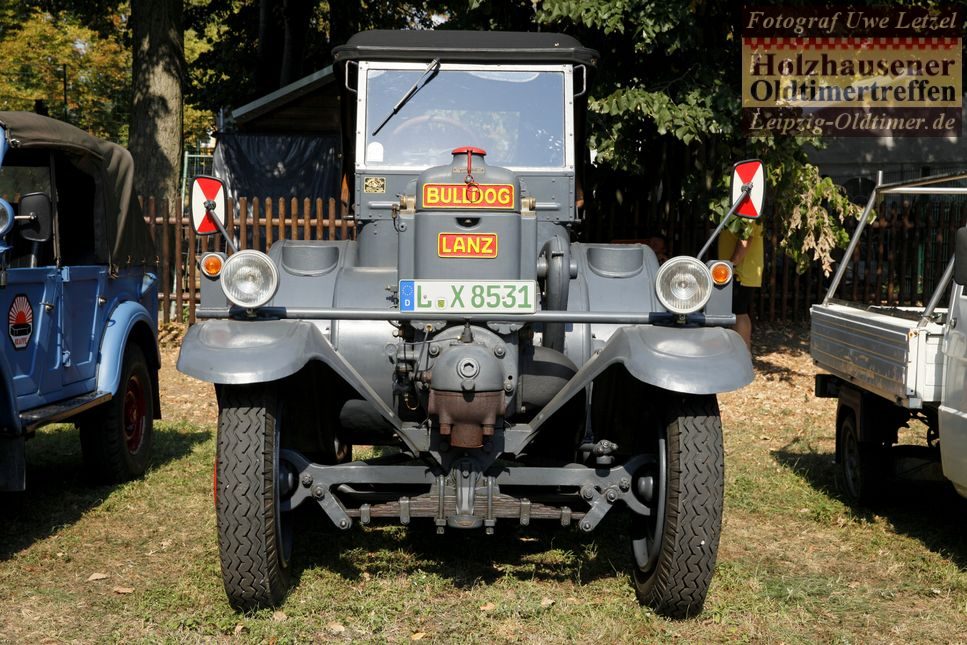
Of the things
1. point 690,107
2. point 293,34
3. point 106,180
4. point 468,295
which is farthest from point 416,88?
point 293,34

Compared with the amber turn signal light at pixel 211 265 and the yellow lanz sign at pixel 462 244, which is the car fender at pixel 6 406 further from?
the yellow lanz sign at pixel 462 244

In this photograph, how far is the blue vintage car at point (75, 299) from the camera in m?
5.64

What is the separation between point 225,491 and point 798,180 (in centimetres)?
800

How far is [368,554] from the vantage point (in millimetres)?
5270

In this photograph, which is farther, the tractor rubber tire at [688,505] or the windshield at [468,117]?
the windshield at [468,117]

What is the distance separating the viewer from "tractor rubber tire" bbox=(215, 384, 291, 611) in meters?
4.18

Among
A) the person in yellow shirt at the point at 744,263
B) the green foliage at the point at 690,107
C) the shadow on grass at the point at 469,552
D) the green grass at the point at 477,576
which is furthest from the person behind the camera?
the person in yellow shirt at the point at 744,263

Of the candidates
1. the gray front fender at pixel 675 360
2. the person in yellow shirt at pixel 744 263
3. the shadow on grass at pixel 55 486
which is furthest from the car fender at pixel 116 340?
the person in yellow shirt at pixel 744 263

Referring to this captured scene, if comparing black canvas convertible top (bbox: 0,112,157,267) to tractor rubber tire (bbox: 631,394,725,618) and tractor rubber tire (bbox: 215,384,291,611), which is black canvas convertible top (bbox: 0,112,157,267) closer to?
tractor rubber tire (bbox: 215,384,291,611)

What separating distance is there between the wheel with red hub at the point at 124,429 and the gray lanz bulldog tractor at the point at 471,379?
217 cm

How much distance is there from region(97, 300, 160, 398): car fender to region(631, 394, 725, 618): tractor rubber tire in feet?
→ 12.7

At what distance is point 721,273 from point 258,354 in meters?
2.02

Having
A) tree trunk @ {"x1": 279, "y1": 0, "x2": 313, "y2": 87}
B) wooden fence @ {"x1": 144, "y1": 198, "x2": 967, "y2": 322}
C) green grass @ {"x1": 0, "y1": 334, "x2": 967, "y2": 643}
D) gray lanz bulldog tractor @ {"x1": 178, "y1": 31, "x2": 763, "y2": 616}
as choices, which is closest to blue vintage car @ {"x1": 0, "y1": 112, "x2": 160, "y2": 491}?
green grass @ {"x1": 0, "y1": 334, "x2": 967, "y2": 643}

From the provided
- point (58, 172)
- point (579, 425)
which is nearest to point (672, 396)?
point (579, 425)
